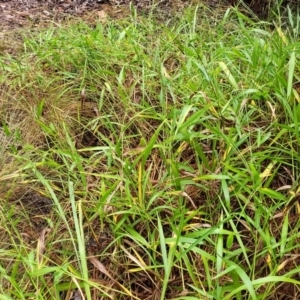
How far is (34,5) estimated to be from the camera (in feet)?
12.3

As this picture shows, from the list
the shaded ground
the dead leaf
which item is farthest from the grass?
the shaded ground

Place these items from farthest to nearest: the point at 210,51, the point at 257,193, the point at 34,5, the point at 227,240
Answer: the point at 34,5, the point at 210,51, the point at 257,193, the point at 227,240

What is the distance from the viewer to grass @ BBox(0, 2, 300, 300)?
1.54 m

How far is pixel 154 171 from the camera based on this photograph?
1.87m

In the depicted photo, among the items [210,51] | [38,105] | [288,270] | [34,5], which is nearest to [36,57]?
[38,105]

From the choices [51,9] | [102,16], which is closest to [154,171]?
[102,16]

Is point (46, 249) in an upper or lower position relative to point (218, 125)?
lower

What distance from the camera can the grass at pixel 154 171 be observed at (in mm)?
1545

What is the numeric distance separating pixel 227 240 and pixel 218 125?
52 centimetres

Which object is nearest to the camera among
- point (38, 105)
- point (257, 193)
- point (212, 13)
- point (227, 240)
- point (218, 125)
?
point (227, 240)

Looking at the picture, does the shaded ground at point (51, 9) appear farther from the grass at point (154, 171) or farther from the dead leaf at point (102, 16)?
the grass at point (154, 171)

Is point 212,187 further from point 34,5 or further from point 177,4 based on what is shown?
point 34,5

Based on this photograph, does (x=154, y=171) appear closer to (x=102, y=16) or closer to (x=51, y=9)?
(x=102, y=16)

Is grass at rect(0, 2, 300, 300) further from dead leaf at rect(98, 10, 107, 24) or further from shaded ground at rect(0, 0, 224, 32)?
shaded ground at rect(0, 0, 224, 32)
